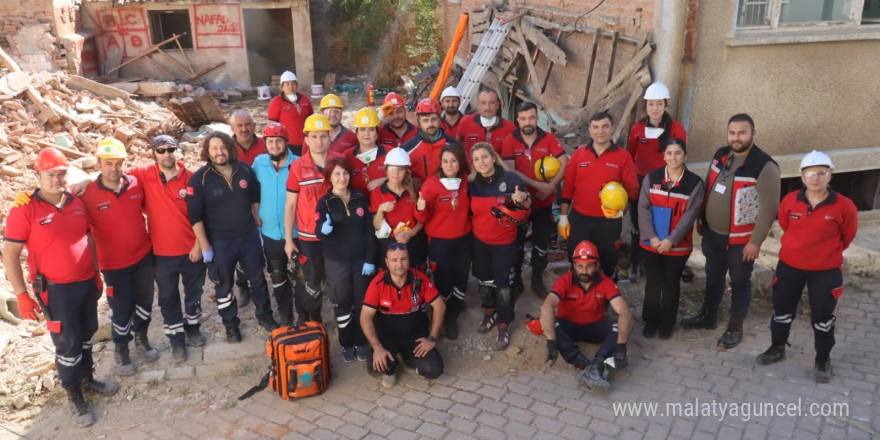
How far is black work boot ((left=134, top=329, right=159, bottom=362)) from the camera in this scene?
6.20 m

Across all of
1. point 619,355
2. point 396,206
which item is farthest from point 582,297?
point 396,206

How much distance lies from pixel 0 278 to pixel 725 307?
27.1 feet

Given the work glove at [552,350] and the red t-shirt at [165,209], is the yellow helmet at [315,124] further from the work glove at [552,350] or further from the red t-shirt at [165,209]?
the work glove at [552,350]

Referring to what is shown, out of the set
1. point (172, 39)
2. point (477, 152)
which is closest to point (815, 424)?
point (477, 152)

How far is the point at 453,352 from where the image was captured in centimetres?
607

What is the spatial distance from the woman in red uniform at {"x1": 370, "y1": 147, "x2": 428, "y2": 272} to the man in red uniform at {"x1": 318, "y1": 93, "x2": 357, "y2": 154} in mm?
1052

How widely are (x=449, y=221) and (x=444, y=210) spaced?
0.37ft

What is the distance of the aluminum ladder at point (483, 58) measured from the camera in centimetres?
1112

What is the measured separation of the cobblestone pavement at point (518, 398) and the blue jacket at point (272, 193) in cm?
120

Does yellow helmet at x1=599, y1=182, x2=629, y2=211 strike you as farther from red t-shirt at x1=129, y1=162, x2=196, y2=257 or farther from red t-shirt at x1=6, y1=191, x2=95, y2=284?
red t-shirt at x1=6, y1=191, x2=95, y2=284

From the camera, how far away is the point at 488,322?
6.27m

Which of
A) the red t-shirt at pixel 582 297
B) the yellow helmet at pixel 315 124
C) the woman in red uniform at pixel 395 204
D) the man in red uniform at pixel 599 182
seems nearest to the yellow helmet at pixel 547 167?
the man in red uniform at pixel 599 182

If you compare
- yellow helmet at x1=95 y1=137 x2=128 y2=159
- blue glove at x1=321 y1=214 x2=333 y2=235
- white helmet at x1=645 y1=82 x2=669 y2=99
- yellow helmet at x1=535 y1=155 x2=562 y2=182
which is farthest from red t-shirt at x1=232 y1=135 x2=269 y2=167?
white helmet at x1=645 y1=82 x2=669 y2=99

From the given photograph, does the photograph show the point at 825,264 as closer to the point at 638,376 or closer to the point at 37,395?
the point at 638,376
